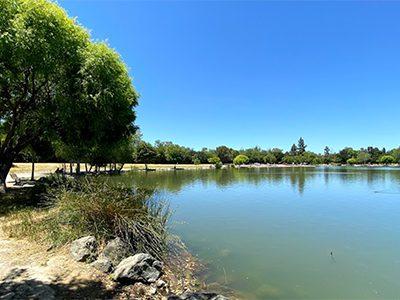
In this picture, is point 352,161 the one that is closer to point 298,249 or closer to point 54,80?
point 298,249

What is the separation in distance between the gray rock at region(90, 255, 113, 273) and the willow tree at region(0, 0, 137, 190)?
7.55 metres

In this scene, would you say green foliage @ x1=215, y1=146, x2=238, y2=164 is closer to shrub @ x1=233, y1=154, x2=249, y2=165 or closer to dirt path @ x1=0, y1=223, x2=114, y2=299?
shrub @ x1=233, y1=154, x2=249, y2=165

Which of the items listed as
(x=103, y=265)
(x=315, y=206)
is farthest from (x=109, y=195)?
(x=315, y=206)

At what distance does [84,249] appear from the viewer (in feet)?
20.3

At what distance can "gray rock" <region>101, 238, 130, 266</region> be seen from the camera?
611cm

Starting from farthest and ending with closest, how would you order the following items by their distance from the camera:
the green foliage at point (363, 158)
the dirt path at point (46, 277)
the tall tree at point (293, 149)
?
the tall tree at point (293, 149) → the green foliage at point (363, 158) → the dirt path at point (46, 277)

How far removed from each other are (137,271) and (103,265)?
74 cm

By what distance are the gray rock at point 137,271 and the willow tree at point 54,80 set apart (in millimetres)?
7950

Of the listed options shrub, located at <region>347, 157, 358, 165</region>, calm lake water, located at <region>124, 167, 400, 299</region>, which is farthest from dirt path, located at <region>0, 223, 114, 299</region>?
shrub, located at <region>347, 157, 358, 165</region>

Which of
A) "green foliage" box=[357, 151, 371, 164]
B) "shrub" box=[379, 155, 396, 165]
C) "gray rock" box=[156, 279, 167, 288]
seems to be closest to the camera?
"gray rock" box=[156, 279, 167, 288]

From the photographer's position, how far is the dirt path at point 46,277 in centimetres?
473

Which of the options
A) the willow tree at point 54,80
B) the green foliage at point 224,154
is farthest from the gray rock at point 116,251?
the green foliage at point 224,154

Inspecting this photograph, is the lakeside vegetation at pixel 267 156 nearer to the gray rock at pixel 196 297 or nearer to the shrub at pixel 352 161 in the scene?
the shrub at pixel 352 161

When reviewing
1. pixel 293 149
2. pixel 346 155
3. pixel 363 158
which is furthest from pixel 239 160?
pixel 363 158
